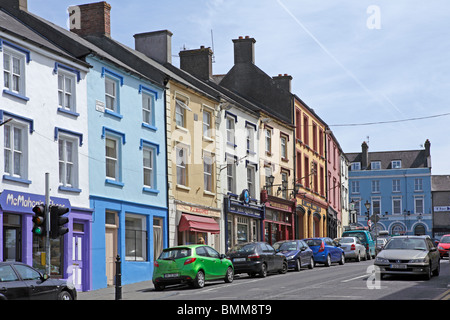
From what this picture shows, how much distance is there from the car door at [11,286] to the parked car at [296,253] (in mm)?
16461

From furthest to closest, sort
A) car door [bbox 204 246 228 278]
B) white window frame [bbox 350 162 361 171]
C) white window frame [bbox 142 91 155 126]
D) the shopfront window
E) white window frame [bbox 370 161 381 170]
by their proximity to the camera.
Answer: white window frame [bbox 350 162 361 171]
white window frame [bbox 370 161 381 170]
white window frame [bbox 142 91 155 126]
car door [bbox 204 246 228 278]
the shopfront window

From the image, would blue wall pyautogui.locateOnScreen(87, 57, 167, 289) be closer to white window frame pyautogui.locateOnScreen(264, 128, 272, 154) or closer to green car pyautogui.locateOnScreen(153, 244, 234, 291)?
green car pyautogui.locateOnScreen(153, 244, 234, 291)

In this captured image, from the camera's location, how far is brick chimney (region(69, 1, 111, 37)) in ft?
110

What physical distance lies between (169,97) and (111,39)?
4.14 metres

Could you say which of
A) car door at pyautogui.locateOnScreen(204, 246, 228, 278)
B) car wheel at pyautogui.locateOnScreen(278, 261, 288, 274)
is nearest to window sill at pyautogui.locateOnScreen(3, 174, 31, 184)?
car door at pyautogui.locateOnScreen(204, 246, 228, 278)

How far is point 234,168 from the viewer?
38.7 metres

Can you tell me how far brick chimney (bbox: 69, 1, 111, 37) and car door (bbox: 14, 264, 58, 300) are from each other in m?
19.0

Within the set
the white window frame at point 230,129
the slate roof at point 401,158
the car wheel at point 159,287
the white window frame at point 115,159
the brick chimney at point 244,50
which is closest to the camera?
the car wheel at point 159,287

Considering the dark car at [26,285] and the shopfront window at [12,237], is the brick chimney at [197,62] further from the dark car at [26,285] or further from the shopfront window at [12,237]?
the dark car at [26,285]

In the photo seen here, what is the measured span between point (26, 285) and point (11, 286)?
0.57 metres

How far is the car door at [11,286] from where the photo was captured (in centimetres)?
1498

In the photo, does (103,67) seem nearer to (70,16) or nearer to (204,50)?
(70,16)

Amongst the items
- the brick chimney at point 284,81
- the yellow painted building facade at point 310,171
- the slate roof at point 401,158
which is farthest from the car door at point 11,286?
the slate roof at point 401,158

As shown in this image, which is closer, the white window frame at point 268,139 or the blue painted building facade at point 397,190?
the white window frame at point 268,139
